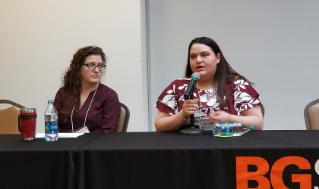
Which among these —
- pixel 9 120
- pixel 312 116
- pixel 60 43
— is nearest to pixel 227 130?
pixel 312 116

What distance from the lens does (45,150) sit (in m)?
1.28

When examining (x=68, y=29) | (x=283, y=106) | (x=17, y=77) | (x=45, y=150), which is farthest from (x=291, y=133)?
(x=17, y=77)

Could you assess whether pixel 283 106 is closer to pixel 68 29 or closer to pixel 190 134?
pixel 190 134

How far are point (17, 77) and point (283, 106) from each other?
2820 mm

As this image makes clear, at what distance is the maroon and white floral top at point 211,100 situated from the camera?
187 centimetres

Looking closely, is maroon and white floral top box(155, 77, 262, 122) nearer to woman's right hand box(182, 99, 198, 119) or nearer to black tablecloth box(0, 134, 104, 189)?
woman's right hand box(182, 99, 198, 119)

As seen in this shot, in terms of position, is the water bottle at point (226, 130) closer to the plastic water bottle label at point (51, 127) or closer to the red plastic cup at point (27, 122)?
the plastic water bottle label at point (51, 127)

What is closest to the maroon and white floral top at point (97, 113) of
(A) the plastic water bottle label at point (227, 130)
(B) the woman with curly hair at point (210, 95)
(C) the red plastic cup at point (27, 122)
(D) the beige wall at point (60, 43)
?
(B) the woman with curly hair at point (210, 95)

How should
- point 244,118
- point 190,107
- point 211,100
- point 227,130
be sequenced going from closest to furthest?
point 227,130 → point 190,107 → point 244,118 → point 211,100

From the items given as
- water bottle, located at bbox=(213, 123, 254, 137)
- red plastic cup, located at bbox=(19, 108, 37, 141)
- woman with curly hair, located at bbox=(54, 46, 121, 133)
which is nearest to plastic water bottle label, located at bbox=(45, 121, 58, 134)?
red plastic cup, located at bbox=(19, 108, 37, 141)

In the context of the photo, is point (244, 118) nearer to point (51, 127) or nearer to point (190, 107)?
point (190, 107)

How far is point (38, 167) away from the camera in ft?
4.18

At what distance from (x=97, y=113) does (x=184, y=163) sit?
1008 mm

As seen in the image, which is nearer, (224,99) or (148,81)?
(224,99)
